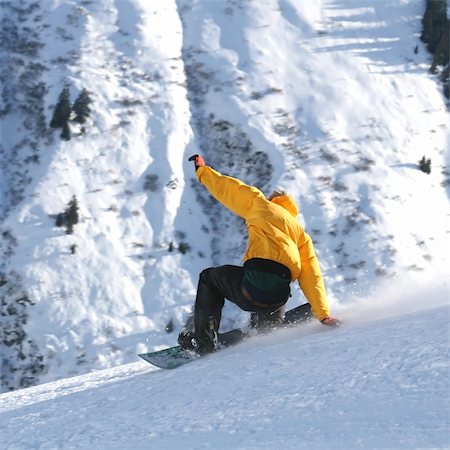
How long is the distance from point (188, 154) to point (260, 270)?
58.0 feet

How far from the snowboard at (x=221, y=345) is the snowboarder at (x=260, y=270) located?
0.34ft

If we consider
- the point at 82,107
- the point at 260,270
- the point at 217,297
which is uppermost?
the point at 260,270

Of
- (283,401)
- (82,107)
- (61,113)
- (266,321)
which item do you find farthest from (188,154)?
(283,401)

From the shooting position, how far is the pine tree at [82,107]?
23562 millimetres

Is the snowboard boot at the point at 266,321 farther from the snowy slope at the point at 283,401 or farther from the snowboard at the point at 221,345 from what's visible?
the snowy slope at the point at 283,401

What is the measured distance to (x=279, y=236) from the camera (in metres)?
6.30

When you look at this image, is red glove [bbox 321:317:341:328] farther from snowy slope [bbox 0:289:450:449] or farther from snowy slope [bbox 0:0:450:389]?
snowy slope [bbox 0:0:450:389]

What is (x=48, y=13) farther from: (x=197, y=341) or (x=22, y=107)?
(x=197, y=341)

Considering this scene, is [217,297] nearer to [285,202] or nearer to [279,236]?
[279,236]

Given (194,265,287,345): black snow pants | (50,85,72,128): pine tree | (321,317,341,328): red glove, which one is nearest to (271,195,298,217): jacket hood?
(194,265,287,345): black snow pants

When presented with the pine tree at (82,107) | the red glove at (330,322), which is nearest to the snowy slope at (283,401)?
the red glove at (330,322)

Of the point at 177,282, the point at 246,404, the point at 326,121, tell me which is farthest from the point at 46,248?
the point at 246,404

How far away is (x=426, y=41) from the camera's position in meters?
28.8

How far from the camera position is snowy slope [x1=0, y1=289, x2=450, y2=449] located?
3.68m
